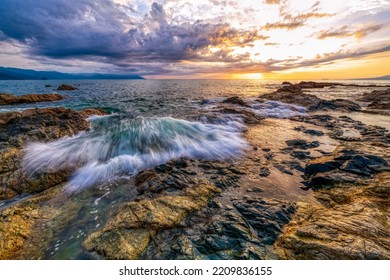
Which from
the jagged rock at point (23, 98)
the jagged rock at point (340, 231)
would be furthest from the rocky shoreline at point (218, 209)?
the jagged rock at point (23, 98)

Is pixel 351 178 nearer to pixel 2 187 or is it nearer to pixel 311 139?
pixel 311 139

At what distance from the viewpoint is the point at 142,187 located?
659 centimetres

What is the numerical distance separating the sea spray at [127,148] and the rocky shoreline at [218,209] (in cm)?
62

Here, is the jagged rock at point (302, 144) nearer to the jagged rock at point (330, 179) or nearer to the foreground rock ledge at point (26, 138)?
the jagged rock at point (330, 179)

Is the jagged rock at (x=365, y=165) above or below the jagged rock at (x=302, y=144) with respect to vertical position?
above

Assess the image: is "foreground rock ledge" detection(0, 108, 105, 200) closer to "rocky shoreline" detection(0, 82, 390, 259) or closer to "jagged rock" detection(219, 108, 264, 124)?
"rocky shoreline" detection(0, 82, 390, 259)

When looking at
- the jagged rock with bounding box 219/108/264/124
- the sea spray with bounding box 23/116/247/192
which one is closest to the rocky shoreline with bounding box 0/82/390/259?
the sea spray with bounding box 23/116/247/192

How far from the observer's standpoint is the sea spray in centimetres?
786

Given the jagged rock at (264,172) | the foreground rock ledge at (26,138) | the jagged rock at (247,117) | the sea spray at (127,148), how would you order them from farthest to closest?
1. the jagged rock at (247,117)
2. the sea spray at (127,148)
3. the jagged rock at (264,172)
4. the foreground rock ledge at (26,138)

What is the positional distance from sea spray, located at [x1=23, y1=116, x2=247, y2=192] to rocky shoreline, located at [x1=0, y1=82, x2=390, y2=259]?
0.62 metres

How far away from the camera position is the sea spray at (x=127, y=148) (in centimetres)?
786

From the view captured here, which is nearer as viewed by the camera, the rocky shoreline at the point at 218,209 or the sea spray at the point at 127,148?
the rocky shoreline at the point at 218,209
